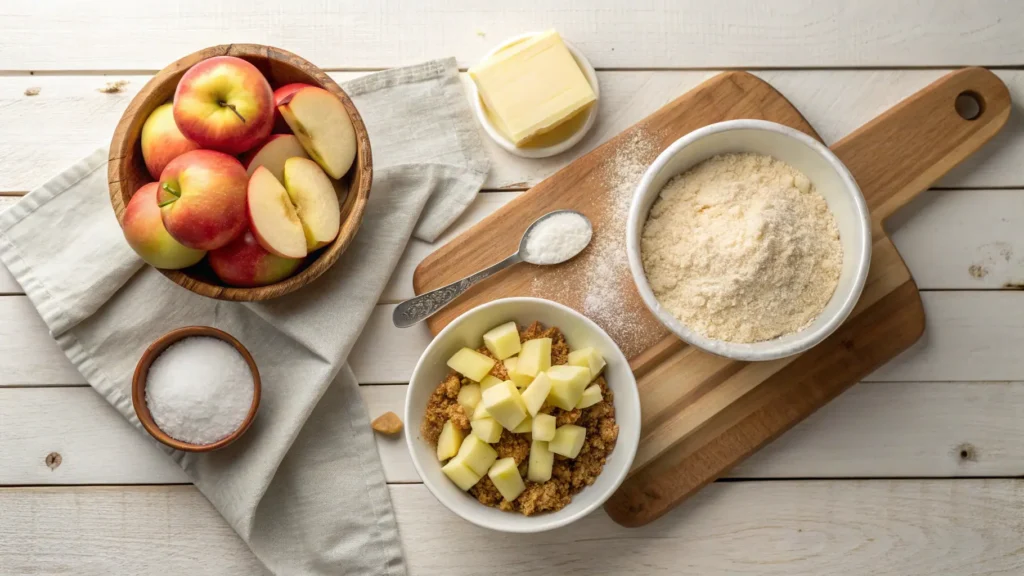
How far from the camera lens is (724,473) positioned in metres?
1.36

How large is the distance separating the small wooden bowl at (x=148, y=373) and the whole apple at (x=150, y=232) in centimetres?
16

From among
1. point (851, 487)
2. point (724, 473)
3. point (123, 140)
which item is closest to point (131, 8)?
point (123, 140)

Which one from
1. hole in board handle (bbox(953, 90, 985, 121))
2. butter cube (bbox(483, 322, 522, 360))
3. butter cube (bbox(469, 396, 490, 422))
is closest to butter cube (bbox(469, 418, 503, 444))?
butter cube (bbox(469, 396, 490, 422))

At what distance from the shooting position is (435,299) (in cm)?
134

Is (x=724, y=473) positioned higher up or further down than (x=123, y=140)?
further down

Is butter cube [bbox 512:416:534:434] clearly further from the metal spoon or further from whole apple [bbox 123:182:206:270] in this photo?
whole apple [bbox 123:182:206:270]

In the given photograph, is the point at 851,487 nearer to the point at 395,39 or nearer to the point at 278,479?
the point at 278,479

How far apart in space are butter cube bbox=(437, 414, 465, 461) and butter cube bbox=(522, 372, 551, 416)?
15 cm

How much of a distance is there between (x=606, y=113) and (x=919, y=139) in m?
0.59

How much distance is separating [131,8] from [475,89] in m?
0.69

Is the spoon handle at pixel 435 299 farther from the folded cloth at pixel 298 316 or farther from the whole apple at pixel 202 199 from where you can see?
the whole apple at pixel 202 199

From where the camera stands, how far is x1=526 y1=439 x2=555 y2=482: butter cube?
1231mm

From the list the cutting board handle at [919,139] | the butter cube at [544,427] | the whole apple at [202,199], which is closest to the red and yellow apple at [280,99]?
the whole apple at [202,199]

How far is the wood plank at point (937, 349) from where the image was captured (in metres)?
1.41
